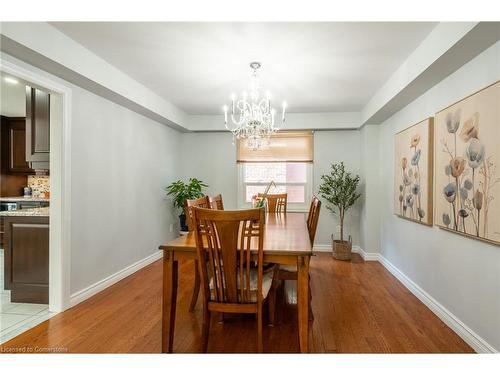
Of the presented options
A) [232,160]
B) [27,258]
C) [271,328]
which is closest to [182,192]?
[232,160]

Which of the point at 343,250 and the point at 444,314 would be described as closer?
the point at 444,314

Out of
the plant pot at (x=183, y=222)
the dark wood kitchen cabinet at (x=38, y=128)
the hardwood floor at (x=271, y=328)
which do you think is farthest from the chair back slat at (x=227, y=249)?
the plant pot at (x=183, y=222)

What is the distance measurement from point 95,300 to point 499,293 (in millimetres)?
3322

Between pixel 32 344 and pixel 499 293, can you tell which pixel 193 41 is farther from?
pixel 499 293

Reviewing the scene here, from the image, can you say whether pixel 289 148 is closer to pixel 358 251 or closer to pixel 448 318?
pixel 358 251

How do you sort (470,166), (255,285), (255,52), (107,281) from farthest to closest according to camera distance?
1. (107,281)
2. (255,52)
3. (470,166)
4. (255,285)

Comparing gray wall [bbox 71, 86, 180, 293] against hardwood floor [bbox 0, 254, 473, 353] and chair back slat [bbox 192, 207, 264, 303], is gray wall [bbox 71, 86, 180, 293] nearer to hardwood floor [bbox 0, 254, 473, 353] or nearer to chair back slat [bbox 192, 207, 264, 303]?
hardwood floor [bbox 0, 254, 473, 353]

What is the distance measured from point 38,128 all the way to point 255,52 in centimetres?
229

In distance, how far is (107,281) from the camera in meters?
3.30

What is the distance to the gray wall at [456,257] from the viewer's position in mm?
1961

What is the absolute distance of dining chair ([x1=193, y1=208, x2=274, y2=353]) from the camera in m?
1.73

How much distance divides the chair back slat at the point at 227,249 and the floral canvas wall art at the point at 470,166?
1535mm

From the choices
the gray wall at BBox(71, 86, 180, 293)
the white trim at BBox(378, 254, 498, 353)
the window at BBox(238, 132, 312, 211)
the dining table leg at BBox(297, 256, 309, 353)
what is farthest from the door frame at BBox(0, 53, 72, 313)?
the white trim at BBox(378, 254, 498, 353)
